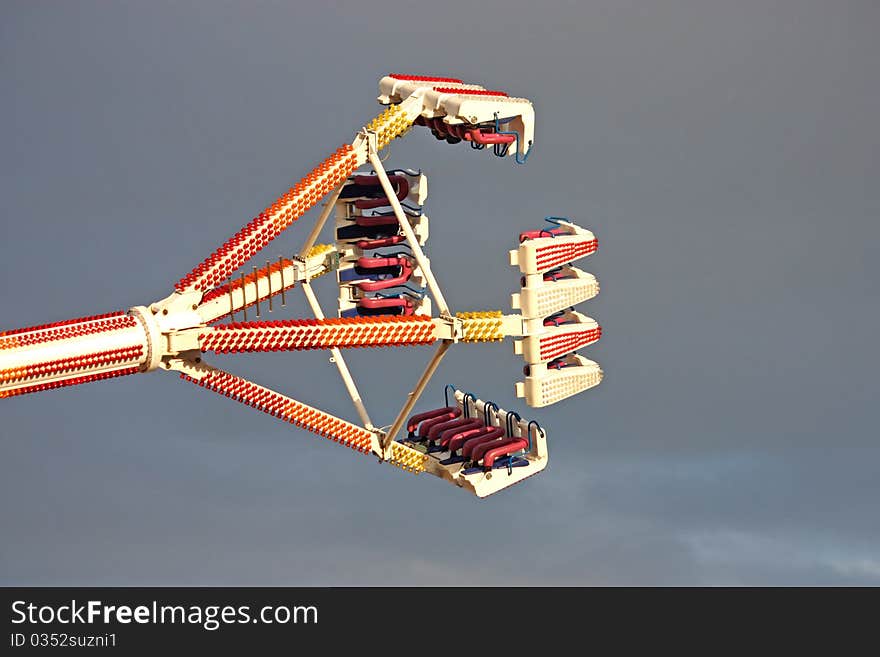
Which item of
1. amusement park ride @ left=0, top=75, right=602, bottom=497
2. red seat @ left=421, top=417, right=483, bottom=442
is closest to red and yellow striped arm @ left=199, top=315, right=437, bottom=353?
A: amusement park ride @ left=0, top=75, right=602, bottom=497

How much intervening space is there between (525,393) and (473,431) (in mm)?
2614

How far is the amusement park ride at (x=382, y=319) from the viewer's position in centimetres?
4188

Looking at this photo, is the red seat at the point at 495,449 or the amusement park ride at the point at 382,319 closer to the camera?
the amusement park ride at the point at 382,319

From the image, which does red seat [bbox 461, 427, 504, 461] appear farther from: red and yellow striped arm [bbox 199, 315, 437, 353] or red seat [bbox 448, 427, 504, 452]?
red and yellow striped arm [bbox 199, 315, 437, 353]

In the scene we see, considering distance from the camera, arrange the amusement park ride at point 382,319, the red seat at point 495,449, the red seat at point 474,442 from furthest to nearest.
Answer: the red seat at point 474,442
the red seat at point 495,449
the amusement park ride at point 382,319

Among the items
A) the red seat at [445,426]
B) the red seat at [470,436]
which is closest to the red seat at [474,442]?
the red seat at [470,436]

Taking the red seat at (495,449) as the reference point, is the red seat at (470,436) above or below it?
above

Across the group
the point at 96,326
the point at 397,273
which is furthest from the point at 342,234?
the point at 96,326

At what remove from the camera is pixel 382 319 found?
43875 mm

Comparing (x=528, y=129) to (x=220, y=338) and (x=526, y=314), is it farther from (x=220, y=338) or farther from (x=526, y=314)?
(x=220, y=338)

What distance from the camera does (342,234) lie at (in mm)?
48406

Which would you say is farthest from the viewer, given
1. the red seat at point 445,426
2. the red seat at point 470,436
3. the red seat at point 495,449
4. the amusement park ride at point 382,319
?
the red seat at point 445,426

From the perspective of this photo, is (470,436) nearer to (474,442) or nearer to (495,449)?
(474,442)

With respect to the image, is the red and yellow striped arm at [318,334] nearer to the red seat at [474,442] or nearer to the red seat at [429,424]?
the red seat at [474,442]
